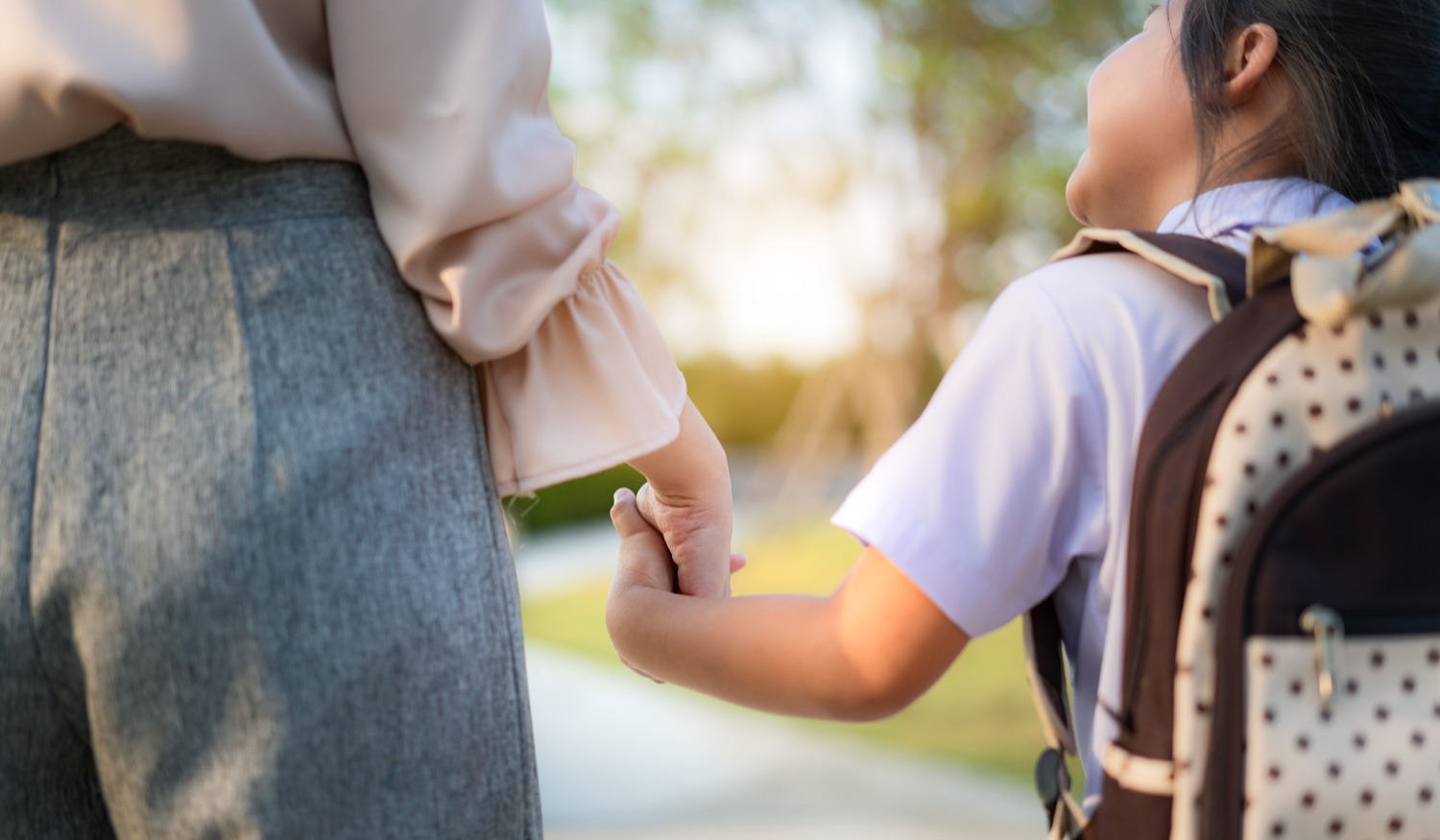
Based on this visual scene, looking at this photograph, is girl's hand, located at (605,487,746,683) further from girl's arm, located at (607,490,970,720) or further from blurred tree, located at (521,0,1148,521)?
blurred tree, located at (521,0,1148,521)

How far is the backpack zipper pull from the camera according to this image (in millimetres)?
863

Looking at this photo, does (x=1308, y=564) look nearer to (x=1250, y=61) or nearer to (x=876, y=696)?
(x=876, y=696)

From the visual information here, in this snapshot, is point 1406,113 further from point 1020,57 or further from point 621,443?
point 1020,57

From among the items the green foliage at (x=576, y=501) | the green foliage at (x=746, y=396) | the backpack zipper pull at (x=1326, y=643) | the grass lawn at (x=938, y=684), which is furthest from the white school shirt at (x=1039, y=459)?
the green foliage at (x=746, y=396)

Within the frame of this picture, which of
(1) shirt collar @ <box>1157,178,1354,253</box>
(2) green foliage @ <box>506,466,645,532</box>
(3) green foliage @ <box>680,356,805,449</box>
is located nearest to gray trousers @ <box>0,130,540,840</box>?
(1) shirt collar @ <box>1157,178,1354,253</box>

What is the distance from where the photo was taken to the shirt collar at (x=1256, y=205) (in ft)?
3.71

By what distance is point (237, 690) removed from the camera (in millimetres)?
875

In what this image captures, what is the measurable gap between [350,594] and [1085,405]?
0.58 m

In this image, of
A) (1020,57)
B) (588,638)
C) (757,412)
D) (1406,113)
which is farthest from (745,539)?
(1406,113)

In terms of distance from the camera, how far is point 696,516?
51.5 inches

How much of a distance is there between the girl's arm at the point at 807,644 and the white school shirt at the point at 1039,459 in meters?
0.04

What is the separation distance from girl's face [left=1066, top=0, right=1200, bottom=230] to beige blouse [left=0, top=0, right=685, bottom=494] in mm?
521

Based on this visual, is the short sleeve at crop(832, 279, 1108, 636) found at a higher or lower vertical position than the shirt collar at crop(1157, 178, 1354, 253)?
lower

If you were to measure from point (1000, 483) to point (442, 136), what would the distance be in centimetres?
52
